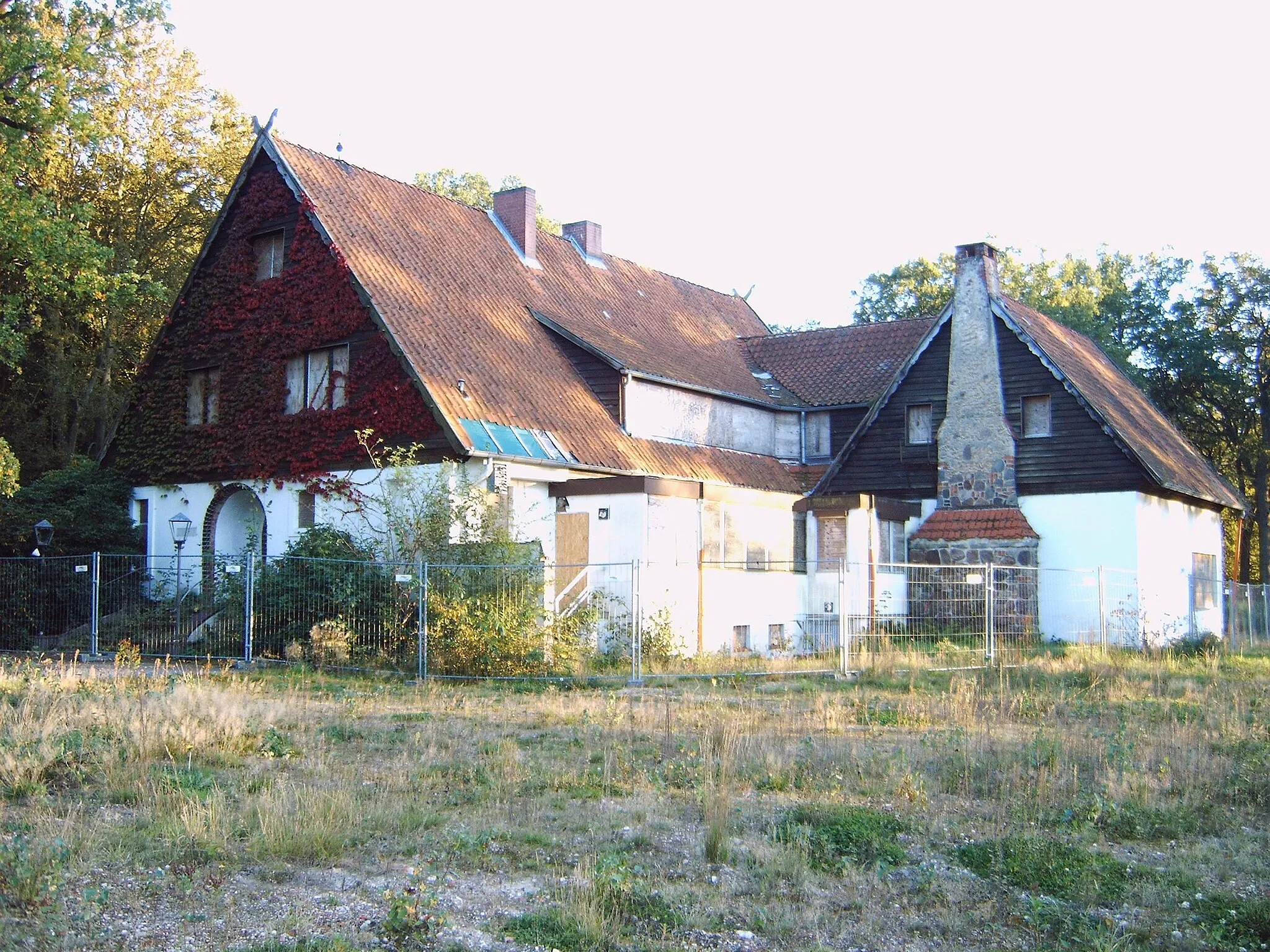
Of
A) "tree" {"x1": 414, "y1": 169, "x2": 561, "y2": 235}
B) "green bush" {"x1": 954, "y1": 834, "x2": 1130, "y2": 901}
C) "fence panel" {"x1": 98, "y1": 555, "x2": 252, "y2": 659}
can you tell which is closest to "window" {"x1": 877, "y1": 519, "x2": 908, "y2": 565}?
"fence panel" {"x1": 98, "y1": 555, "x2": 252, "y2": 659}

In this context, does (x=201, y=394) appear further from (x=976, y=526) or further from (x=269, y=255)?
(x=976, y=526)

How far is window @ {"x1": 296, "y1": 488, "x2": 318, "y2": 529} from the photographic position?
2522 cm

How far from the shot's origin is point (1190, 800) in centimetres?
1046

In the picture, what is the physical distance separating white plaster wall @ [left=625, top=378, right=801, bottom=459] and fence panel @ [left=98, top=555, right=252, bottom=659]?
881 centimetres

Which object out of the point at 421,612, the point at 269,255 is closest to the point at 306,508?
the point at 269,255

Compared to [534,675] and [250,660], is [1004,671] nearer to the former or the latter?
[534,675]

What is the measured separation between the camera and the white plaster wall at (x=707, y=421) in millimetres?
27781

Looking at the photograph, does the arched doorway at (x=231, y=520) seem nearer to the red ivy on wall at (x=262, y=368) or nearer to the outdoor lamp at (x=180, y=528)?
the outdoor lamp at (x=180, y=528)

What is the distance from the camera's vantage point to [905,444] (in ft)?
98.8

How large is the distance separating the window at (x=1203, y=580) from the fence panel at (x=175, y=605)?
853 inches

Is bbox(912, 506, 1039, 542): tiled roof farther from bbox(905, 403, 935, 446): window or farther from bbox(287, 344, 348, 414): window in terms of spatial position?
bbox(287, 344, 348, 414): window

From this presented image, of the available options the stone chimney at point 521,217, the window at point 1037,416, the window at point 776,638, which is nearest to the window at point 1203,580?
the window at point 1037,416

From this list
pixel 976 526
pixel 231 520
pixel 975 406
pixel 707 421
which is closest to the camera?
pixel 231 520

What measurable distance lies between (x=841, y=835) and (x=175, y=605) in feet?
61.1
